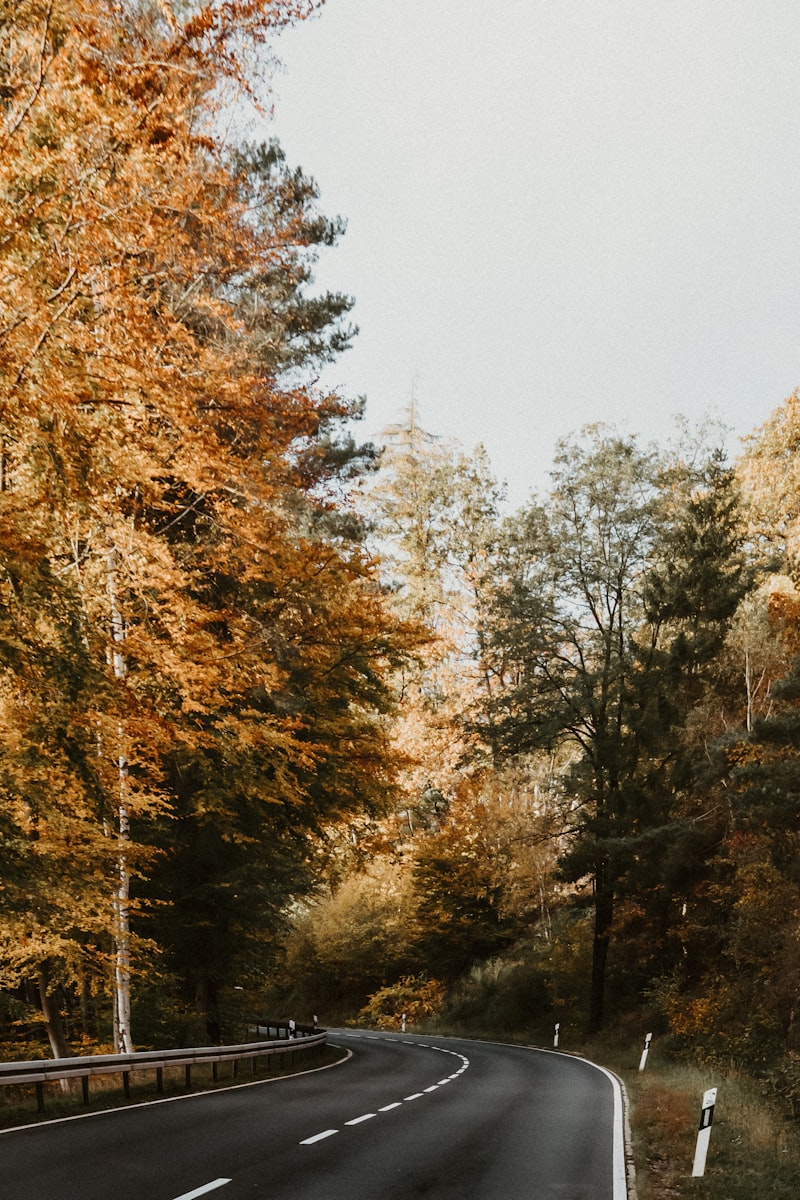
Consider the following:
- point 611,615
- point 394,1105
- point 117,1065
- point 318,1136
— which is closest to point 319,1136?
point 318,1136

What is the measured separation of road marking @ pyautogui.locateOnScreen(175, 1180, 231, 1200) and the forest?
419 centimetres

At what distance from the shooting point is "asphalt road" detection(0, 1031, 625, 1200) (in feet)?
26.3

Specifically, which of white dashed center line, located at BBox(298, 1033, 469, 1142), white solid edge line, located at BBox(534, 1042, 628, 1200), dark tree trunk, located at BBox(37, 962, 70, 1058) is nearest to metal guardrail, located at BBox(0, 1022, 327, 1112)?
dark tree trunk, located at BBox(37, 962, 70, 1058)

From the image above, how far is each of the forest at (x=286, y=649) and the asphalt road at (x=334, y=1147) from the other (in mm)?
3187

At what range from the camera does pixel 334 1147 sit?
995cm

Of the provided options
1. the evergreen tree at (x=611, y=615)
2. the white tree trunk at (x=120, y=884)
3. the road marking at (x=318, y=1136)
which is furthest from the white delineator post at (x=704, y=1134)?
the evergreen tree at (x=611, y=615)

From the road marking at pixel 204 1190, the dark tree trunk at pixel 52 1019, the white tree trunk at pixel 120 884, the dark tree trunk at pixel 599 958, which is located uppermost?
the white tree trunk at pixel 120 884

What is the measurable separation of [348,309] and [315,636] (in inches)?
319

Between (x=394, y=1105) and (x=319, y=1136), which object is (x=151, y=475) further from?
(x=394, y=1105)

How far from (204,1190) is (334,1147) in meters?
2.59

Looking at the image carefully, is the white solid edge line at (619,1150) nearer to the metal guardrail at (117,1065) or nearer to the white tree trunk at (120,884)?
the metal guardrail at (117,1065)

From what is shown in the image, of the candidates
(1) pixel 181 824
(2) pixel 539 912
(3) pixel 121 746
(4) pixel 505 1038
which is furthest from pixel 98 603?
(2) pixel 539 912

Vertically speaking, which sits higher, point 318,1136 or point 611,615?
point 611,615

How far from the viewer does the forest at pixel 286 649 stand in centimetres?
930
